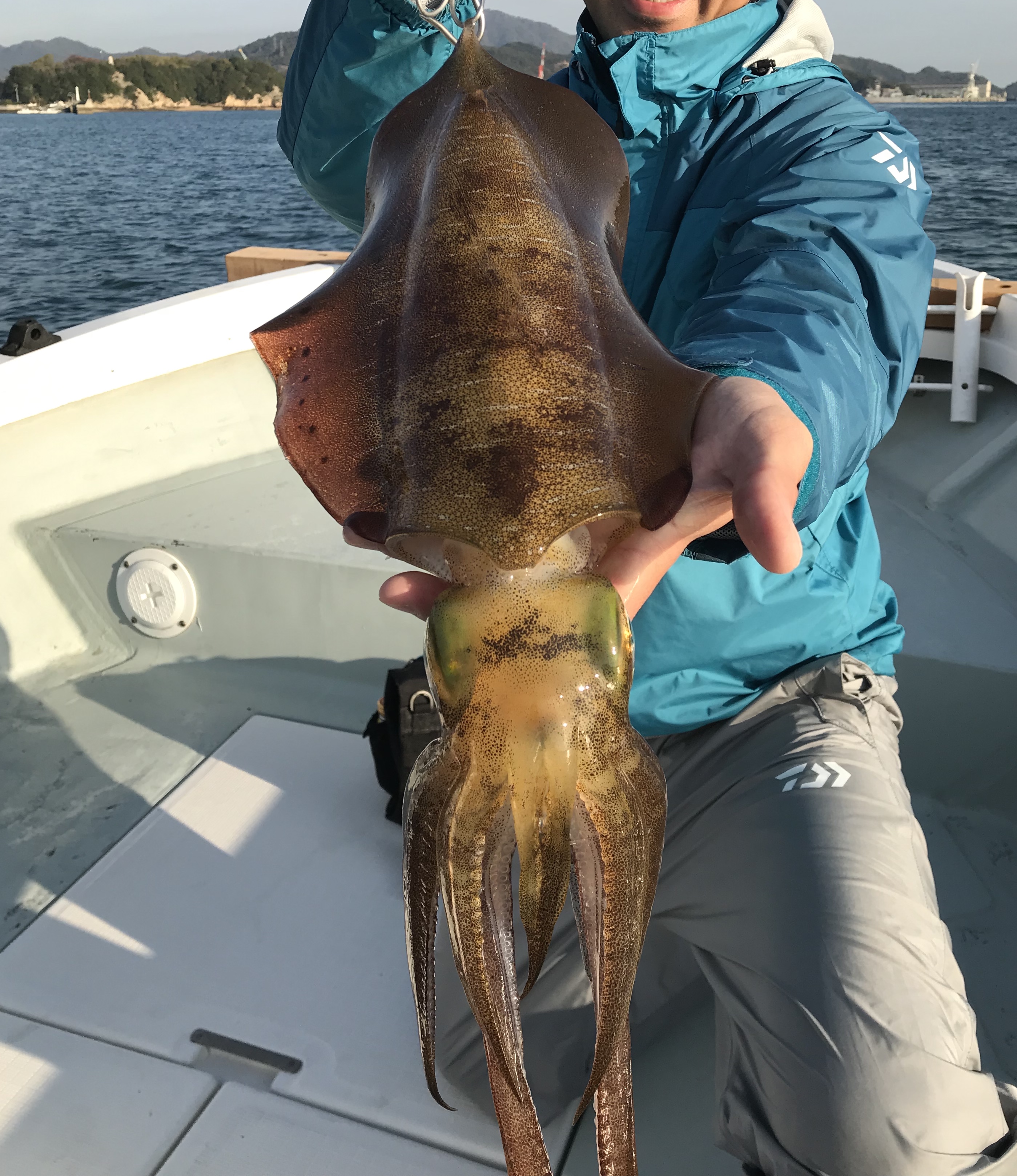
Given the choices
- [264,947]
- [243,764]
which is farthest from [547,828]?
[243,764]

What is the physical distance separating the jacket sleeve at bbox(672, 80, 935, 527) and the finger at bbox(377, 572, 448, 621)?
1.82 ft

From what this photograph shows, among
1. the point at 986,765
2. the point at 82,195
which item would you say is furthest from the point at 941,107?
the point at 986,765

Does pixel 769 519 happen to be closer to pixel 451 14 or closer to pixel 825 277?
pixel 825 277

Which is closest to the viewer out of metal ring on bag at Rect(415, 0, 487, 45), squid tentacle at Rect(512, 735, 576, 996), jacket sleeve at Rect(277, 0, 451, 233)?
squid tentacle at Rect(512, 735, 576, 996)

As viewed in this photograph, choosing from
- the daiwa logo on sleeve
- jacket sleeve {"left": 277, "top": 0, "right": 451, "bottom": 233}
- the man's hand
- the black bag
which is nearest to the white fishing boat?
the black bag

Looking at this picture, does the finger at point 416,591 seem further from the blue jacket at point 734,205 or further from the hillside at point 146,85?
the hillside at point 146,85

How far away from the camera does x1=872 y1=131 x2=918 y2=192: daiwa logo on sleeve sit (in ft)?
7.52

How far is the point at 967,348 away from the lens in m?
4.92

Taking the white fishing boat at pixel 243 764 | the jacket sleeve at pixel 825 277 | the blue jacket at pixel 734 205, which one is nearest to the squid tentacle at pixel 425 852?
the jacket sleeve at pixel 825 277

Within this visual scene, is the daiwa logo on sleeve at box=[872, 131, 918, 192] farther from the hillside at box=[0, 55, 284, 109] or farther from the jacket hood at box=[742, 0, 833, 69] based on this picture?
the hillside at box=[0, 55, 284, 109]

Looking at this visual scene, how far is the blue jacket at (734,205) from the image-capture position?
2039 mm

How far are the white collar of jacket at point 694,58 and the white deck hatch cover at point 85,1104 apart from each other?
308 cm

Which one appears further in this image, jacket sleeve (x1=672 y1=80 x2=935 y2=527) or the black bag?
the black bag

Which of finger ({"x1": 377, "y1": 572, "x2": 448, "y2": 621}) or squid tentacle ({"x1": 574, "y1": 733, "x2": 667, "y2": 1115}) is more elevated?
finger ({"x1": 377, "y1": 572, "x2": 448, "y2": 621})
